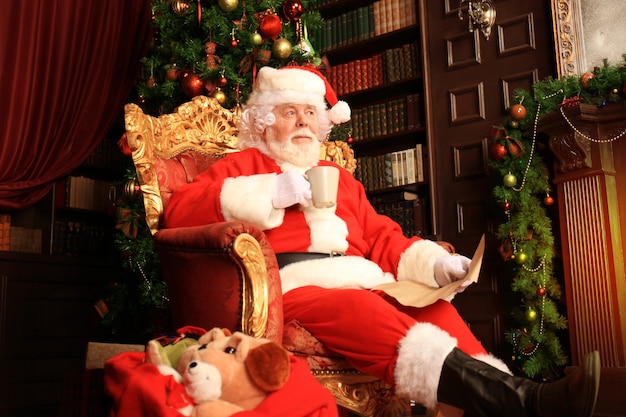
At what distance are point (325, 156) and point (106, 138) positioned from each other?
2.10 m

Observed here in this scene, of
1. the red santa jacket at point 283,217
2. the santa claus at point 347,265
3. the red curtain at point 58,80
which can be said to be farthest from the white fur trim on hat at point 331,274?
the red curtain at point 58,80

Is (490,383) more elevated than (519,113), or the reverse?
(519,113)

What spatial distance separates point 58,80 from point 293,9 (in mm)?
1455

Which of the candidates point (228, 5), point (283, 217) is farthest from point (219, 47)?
point (283, 217)

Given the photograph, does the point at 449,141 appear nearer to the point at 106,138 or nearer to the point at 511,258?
the point at 511,258

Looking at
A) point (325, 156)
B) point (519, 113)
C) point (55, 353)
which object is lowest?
point (55, 353)

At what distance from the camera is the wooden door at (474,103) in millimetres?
4016

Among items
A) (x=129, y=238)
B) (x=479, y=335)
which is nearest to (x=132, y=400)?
(x=129, y=238)

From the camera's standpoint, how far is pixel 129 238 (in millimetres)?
3674

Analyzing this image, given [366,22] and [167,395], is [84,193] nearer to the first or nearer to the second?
[366,22]

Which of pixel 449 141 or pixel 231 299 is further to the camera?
pixel 449 141

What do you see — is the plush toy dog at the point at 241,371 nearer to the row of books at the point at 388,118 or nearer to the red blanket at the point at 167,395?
the red blanket at the point at 167,395

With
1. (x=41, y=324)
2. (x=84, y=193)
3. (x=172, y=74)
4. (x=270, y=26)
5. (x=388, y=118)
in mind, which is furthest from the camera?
(x=388, y=118)

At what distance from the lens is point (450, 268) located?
2125mm
